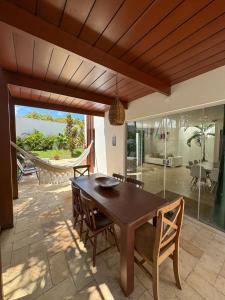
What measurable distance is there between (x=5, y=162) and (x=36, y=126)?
311 inches

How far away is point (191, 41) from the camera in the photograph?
1.42m

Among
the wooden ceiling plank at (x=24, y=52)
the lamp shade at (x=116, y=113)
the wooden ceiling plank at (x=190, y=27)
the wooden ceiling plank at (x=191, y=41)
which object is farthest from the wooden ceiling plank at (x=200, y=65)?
the wooden ceiling plank at (x=24, y=52)

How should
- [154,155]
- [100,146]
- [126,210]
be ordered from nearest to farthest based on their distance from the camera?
[126,210], [154,155], [100,146]

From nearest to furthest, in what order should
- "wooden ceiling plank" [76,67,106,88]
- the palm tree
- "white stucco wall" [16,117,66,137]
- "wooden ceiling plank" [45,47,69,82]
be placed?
1. "wooden ceiling plank" [45,47,69,82]
2. "wooden ceiling plank" [76,67,106,88]
3. the palm tree
4. "white stucco wall" [16,117,66,137]

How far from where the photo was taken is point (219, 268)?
1517 mm

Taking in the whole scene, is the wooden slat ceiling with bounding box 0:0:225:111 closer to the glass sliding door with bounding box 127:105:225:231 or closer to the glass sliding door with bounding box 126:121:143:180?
the glass sliding door with bounding box 127:105:225:231

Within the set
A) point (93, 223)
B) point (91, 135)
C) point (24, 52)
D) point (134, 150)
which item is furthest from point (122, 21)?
point (91, 135)

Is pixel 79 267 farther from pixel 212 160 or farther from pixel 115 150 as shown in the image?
pixel 115 150

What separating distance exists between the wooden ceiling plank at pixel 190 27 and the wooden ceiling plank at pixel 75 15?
29.9 inches

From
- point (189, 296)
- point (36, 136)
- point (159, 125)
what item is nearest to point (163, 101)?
point (159, 125)

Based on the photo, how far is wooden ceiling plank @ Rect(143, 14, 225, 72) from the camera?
1215 mm

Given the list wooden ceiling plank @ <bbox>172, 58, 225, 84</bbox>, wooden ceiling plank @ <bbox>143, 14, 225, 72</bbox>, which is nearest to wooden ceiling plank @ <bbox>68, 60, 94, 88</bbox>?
wooden ceiling plank @ <bbox>143, 14, 225, 72</bbox>

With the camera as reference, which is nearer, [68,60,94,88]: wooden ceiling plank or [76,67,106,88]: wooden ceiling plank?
[68,60,94,88]: wooden ceiling plank

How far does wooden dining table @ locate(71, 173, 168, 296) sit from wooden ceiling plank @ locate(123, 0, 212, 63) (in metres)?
1.68
